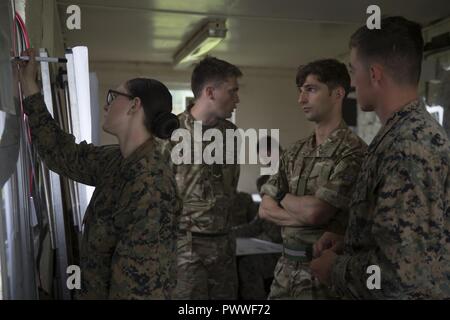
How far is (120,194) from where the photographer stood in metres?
1.17

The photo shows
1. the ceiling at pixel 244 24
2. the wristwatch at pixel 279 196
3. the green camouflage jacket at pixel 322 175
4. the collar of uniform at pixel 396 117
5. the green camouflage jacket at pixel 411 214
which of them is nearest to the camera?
the green camouflage jacket at pixel 411 214

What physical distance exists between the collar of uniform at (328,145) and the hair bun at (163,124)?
674 millimetres

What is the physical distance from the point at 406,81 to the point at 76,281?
1.11 meters

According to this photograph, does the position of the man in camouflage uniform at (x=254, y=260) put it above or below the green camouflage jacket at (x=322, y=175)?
below

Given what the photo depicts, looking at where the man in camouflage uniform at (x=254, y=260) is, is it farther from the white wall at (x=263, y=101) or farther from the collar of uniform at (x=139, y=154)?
the collar of uniform at (x=139, y=154)

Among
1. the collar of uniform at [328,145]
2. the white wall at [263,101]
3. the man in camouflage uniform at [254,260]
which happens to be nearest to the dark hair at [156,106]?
the white wall at [263,101]

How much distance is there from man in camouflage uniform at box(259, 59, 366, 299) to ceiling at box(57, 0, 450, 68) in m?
0.29

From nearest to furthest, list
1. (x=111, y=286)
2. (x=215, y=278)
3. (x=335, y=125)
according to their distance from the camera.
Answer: (x=111, y=286)
(x=335, y=125)
(x=215, y=278)

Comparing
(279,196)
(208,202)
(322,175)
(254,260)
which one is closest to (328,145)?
(322,175)

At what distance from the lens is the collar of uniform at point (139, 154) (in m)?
1.19

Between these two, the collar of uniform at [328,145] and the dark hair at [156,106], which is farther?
the collar of uniform at [328,145]

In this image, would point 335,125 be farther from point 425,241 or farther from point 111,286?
point 111,286
